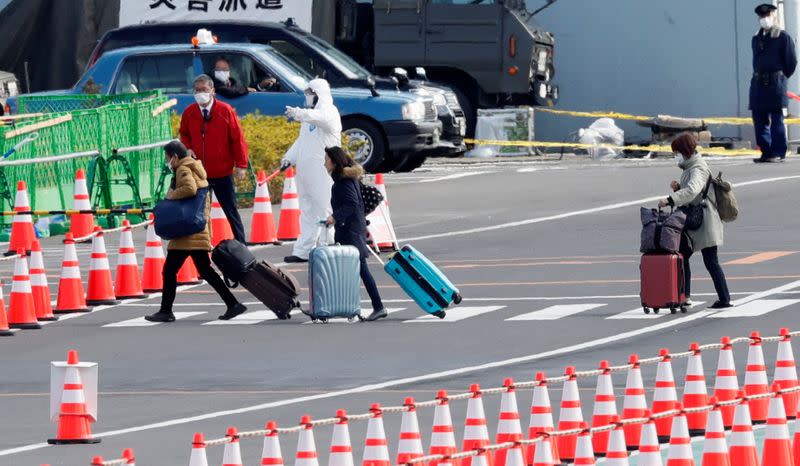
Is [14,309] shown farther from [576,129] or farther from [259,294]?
[576,129]

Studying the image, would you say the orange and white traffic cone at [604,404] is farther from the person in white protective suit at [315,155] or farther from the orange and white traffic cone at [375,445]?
the person in white protective suit at [315,155]

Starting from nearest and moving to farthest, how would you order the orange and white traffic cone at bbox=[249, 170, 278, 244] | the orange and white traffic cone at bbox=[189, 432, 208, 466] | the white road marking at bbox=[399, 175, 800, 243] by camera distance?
the orange and white traffic cone at bbox=[189, 432, 208, 466] → the orange and white traffic cone at bbox=[249, 170, 278, 244] → the white road marking at bbox=[399, 175, 800, 243]

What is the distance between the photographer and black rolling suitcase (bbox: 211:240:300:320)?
18688 mm

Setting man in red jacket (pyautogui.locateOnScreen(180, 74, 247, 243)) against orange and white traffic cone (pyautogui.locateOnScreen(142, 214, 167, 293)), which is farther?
man in red jacket (pyautogui.locateOnScreen(180, 74, 247, 243))

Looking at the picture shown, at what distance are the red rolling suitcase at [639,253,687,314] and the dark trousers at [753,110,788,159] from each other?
13784mm

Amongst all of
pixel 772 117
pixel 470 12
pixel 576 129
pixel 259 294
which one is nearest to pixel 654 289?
pixel 259 294

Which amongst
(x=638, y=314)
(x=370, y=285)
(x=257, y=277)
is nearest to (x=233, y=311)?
(x=257, y=277)

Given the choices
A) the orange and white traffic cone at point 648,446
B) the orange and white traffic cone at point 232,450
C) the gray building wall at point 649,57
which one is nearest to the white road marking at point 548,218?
the gray building wall at point 649,57

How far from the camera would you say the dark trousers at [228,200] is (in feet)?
70.3

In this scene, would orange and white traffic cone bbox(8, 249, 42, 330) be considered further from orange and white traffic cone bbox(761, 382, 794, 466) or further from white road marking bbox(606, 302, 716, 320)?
orange and white traffic cone bbox(761, 382, 794, 466)

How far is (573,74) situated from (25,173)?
14.9 meters

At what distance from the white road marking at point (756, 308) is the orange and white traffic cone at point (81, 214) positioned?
832 centimetres

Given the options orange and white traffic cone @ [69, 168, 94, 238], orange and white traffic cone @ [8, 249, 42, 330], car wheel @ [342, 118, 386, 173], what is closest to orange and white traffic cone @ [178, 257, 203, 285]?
orange and white traffic cone @ [69, 168, 94, 238]

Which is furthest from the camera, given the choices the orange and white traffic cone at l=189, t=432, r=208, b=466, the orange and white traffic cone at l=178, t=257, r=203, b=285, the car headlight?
the car headlight
